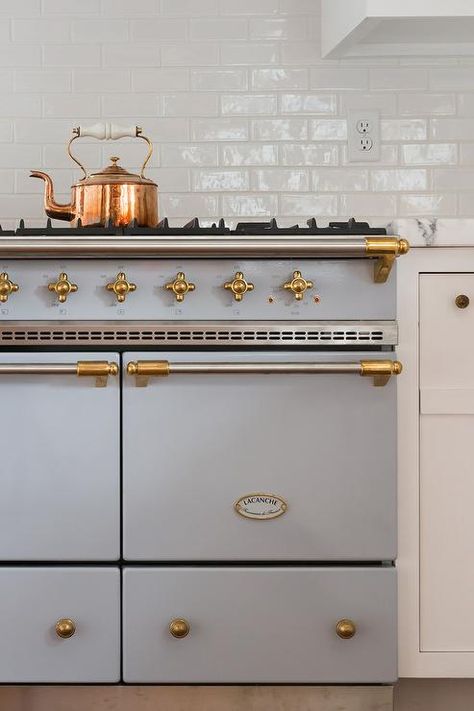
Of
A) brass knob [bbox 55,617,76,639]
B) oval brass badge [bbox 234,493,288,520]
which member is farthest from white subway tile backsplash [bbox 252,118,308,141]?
brass knob [bbox 55,617,76,639]

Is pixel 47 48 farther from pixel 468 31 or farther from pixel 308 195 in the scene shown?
pixel 468 31

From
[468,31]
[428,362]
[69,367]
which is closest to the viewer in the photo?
[69,367]

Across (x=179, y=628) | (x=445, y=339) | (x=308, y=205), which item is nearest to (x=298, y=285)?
(x=445, y=339)

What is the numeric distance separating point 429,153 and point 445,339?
2.85ft

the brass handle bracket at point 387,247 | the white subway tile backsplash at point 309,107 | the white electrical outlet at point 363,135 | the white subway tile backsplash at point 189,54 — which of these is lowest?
the brass handle bracket at point 387,247

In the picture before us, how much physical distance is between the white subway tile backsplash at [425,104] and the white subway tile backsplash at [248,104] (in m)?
0.34

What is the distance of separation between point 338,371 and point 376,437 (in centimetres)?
14

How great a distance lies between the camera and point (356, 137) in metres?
2.34

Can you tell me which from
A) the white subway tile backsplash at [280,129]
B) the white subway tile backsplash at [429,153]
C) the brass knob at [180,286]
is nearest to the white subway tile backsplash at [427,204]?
the white subway tile backsplash at [429,153]

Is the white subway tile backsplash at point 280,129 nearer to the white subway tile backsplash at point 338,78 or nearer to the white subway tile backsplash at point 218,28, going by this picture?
the white subway tile backsplash at point 338,78

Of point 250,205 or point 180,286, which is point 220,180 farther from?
point 180,286

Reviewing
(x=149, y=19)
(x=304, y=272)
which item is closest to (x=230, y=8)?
(x=149, y=19)

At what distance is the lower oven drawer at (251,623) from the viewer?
1.58 m

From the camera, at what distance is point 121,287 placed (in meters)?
1.56
